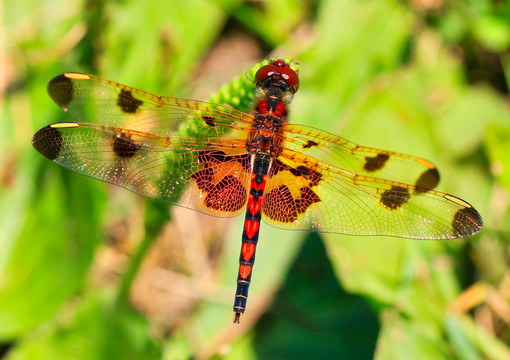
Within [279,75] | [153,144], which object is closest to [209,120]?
[153,144]

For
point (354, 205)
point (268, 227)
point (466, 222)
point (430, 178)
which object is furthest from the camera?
point (268, 227)

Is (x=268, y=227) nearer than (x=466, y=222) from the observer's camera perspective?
No

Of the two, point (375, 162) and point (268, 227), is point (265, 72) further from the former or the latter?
point (268, 227)

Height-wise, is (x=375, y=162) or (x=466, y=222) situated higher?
(x=375, y=162)

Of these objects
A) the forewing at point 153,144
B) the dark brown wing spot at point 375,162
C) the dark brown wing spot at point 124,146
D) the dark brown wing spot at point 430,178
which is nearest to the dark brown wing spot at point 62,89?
the forewing at point 153,144

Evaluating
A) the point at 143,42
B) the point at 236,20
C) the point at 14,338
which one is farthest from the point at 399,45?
the point at 14,338

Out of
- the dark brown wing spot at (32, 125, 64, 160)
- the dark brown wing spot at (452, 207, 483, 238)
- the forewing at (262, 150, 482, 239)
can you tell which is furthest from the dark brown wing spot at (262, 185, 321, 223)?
the dark brown wing spot at (32, 125, 64, 160)

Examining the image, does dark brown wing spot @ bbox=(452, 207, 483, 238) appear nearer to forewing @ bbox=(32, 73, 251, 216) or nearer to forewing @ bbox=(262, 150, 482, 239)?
forewing @ bbox=(262, 150, 482, 239)

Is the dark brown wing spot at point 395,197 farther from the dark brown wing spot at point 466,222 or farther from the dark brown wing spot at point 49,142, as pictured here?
the dark brown wing spot at point 49,142
